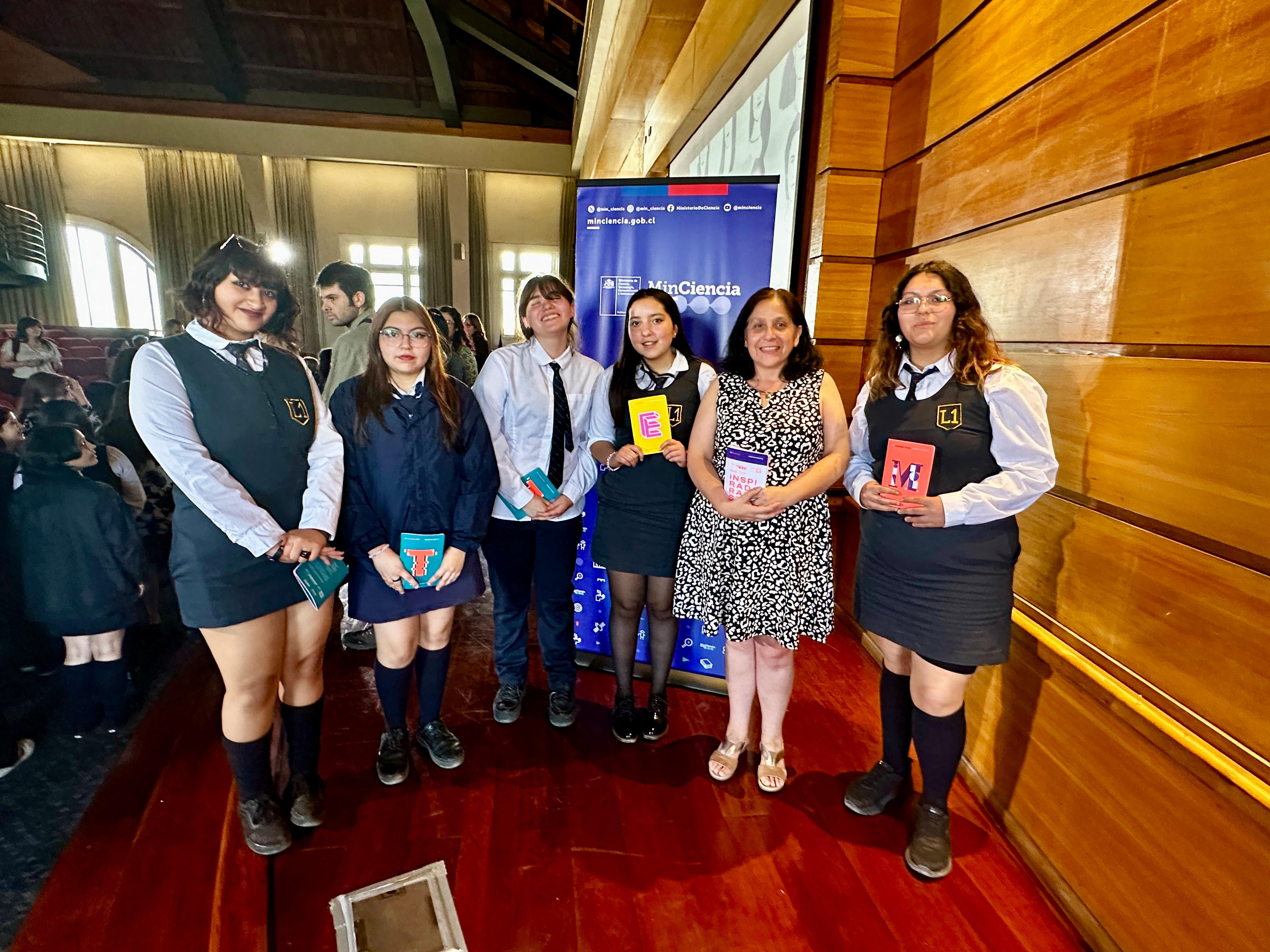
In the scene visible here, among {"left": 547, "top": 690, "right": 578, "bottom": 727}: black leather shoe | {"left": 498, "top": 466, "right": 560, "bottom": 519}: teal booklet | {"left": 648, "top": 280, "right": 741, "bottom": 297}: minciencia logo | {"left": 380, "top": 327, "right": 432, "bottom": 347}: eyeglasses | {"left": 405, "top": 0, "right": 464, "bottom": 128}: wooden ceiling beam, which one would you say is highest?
{"left": 405, "top": 0, "right": 464, "bottom": 128}: wooden ceiling beam

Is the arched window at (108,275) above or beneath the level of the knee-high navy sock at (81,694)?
above

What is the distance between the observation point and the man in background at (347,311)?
2.57 m

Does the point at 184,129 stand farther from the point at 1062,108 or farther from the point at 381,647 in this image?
the point at 1062,108

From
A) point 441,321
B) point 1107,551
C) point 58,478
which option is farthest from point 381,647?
point 441,321

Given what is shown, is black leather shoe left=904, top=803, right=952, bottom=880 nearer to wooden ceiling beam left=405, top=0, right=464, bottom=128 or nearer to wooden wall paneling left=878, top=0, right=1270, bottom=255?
wooden wall paneling left=878, top=0, right=1270, bottom=255

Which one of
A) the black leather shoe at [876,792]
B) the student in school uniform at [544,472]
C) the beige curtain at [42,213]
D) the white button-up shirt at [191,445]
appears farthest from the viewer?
the beige curtain at [42,213]

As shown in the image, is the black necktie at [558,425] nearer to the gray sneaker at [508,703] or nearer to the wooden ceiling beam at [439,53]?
the gray sneaker at [508,703]

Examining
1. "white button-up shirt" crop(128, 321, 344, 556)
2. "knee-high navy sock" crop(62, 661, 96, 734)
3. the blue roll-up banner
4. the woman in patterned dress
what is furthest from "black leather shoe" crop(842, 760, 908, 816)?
"knee-high navy sock" crop(62, 661, 96, 734)

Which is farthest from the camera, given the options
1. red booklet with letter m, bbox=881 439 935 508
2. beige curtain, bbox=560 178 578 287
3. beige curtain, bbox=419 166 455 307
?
beige curtain, bbox=560 178 578 287

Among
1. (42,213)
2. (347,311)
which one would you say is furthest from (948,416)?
(42,213)

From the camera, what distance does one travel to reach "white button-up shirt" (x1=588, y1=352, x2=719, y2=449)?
2061 millimetres

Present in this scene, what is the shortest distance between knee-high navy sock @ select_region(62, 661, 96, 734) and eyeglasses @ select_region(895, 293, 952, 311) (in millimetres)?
3030

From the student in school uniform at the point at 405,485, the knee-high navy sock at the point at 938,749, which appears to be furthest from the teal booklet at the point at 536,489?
the knee-high navy sock at the point at 938,749

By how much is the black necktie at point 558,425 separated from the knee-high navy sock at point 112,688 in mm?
1799
